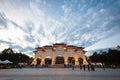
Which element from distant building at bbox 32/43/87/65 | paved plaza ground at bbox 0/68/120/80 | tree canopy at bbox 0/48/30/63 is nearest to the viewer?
paved plaza ground at bbox 0/68/120/80

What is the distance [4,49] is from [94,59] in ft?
205

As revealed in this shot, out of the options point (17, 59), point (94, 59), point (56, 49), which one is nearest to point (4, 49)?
point (17, 59)

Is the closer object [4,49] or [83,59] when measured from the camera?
[83,59]

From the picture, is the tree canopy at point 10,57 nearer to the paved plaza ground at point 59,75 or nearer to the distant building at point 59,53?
the distant building at point 59,53

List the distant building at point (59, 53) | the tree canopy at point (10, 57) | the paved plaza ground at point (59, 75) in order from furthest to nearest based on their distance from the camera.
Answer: the tree canopy at point (10, 57) → the distant building at point (59, 53) → the paved plaza ground at point (59, 75)

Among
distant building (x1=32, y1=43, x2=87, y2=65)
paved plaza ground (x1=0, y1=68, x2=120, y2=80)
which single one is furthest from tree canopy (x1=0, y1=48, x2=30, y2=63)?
paved plaza ground (x1=0, y1=68, x2=120, y2=80)

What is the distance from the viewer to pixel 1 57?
99938 mm

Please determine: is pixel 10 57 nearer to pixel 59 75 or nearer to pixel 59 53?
pixel 59 53

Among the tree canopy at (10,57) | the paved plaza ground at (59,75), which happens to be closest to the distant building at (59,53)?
the tree canopy at (10,57)

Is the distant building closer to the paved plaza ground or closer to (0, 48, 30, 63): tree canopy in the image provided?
(0, 48, 30, 63): tree canopy

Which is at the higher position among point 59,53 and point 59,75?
point 59,53

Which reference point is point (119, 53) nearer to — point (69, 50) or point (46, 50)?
point (69, 50)

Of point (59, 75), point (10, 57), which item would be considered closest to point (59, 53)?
point (10, 57)

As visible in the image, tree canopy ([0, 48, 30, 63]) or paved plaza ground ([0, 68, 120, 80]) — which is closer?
paved plaza ground ([0, 68, 120, 80])
